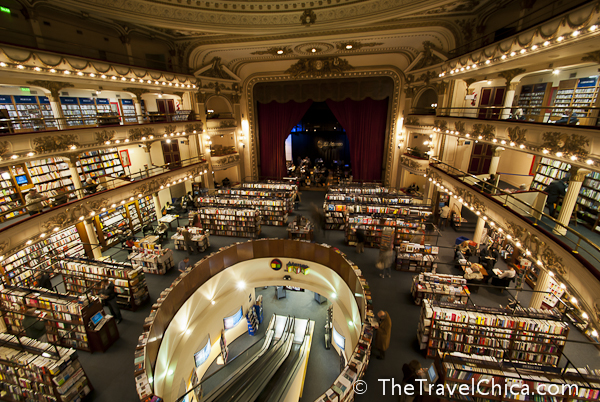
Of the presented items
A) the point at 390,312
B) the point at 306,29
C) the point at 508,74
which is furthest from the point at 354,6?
the point at 390,312

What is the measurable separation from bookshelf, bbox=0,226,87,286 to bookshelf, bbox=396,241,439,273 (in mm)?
10172

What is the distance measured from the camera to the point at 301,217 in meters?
10.9

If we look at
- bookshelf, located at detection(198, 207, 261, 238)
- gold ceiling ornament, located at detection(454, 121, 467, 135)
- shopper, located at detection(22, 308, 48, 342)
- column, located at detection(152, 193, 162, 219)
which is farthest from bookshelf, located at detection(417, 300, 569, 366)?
column, located at detection(152, 193, 162, 219)

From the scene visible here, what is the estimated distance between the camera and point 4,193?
8.12 m

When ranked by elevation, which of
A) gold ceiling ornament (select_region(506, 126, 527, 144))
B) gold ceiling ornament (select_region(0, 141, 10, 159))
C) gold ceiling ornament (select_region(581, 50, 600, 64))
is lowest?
gold ceiling ornament (select_region(0, 141, 10, 159))

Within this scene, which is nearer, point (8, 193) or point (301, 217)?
point (8, 193)

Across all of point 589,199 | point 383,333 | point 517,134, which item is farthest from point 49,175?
point 589,199

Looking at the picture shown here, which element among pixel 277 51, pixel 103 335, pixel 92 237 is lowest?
pixel 103 335

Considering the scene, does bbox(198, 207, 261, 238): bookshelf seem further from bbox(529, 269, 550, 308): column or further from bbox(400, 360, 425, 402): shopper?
bbox(529, 269, 550, 308): column

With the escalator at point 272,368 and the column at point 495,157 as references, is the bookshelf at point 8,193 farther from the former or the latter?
the column at point 495,157

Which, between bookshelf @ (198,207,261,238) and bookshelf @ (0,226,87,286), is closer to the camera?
bookshelf @ (0,226,87,286)

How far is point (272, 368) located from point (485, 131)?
982 centimetres

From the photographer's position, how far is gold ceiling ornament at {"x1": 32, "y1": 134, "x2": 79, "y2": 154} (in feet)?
24.1

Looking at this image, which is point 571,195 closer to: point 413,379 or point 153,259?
→ point 413,379
